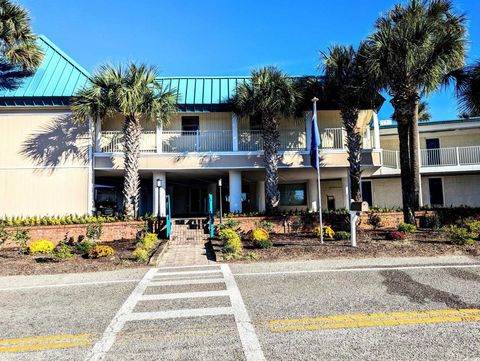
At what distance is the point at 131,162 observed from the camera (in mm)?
16047

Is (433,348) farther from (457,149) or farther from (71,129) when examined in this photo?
(457,149)

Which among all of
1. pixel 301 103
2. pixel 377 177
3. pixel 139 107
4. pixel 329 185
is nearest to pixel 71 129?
pixel 139 107

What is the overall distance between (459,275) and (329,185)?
16588 millimetres

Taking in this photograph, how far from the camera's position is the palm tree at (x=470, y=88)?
14.3 meters

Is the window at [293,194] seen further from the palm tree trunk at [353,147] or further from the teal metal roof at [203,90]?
the teal metal roof at [203,90]

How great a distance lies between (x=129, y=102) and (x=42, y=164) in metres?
5.51

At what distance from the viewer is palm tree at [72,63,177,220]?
49.7 feet

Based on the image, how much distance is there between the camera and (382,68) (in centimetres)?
1386

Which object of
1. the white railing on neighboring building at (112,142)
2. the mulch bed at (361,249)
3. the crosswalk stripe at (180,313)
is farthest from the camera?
the white railing on neighboring building at (112,142)

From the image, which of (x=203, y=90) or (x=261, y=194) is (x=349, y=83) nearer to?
(x=203, y=90)

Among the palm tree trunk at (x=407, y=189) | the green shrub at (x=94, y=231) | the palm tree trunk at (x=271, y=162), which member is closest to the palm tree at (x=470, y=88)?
the palm tree trunk at (x=407, y=189)

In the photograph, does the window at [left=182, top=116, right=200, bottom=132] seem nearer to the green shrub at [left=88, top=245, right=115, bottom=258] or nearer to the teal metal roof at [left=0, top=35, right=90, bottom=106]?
the teal metal roof at [left=0, top=35, right=90, bottom=106]

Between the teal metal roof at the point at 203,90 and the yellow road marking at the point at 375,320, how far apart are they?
45.0 feet

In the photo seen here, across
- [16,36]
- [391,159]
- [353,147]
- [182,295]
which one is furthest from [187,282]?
[391,159]
